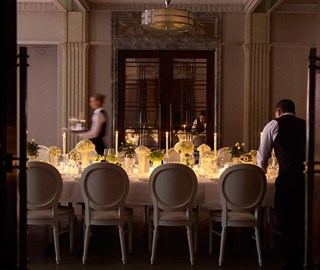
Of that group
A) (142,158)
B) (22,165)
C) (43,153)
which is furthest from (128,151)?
(22,165)

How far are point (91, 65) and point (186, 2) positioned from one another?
2.10 metres

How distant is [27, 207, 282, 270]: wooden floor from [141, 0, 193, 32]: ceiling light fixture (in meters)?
2.38

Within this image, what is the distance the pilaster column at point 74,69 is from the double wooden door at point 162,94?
68 centimetres

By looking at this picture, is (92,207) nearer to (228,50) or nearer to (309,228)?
(309,228)

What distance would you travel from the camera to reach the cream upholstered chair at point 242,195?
4.93 m

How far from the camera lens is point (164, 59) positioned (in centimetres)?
1001

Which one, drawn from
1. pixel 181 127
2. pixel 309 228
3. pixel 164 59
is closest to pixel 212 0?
pixel 164 59

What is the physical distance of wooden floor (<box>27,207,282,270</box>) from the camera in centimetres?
500

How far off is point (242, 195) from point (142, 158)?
1508 mm

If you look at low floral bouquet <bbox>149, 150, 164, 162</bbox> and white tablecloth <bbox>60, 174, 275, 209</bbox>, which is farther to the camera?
low floral bouquet <bbox>149, 150, 164, 162</bbox>

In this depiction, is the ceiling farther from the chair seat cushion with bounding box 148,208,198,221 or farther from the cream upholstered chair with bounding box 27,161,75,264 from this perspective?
the chair seat cushion with bounding box 148,208,198,221

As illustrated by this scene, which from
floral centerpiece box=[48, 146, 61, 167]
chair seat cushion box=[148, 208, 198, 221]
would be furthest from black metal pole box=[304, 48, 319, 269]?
floral centerpiece box=[48, 146, 61, 167]

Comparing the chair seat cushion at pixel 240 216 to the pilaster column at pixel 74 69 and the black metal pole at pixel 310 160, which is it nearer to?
the black metal pole at pixel 310 160

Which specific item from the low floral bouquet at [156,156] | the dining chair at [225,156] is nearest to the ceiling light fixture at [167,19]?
the low floral bouquet at [156,156]
